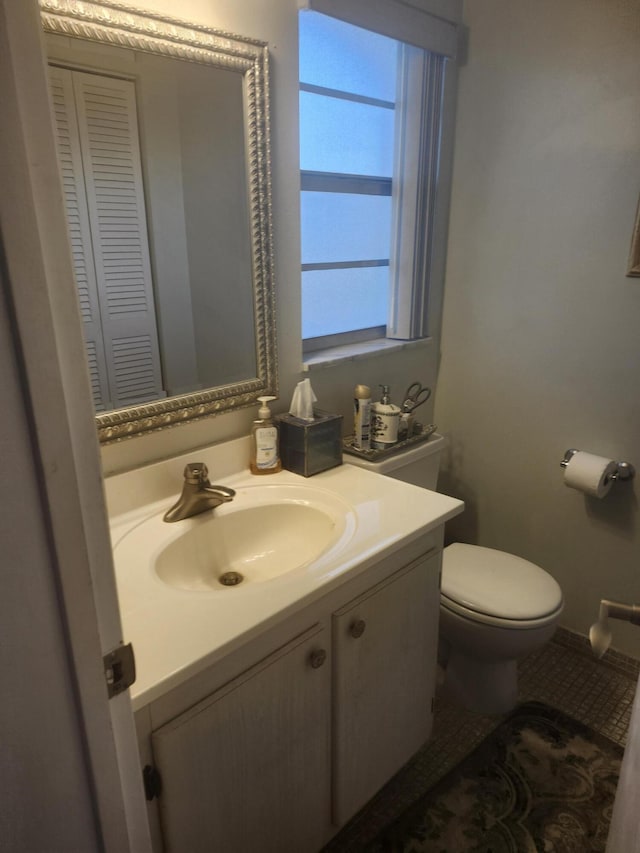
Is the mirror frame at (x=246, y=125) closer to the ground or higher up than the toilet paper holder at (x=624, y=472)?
higher up

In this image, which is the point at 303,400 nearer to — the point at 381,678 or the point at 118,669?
the point at 381,678

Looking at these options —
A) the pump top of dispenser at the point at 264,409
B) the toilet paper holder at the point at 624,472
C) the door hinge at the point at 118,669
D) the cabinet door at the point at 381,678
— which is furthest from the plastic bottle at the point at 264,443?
the toilet paper holder at the point at 624,472

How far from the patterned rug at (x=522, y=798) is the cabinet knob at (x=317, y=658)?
2.08 ft

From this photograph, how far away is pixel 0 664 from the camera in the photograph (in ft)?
1.65

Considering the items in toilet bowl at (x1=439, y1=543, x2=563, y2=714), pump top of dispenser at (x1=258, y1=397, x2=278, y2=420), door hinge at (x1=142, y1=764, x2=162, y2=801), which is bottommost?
toilet bowl at (x1=439, y1=543, x2=563, y2=714)

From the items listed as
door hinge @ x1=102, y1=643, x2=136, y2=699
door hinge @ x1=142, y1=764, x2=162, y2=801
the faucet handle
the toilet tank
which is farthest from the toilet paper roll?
door hinge @ x1=102, y1=643, x2=136, y2=699

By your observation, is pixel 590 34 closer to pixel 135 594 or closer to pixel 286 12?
pixel 286 12

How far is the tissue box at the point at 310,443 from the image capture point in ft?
4.87

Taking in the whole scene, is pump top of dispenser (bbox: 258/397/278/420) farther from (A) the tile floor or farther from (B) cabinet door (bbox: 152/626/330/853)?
(A) the tile floor

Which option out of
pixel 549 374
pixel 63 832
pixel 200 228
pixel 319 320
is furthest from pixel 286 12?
pixel 63 832

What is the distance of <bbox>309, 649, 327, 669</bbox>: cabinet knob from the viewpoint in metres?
1.08

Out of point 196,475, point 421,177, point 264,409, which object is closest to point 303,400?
point 264,409

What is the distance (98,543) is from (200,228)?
96 cm

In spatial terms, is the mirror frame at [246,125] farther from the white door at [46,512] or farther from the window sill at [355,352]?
the white door at [46,512]
